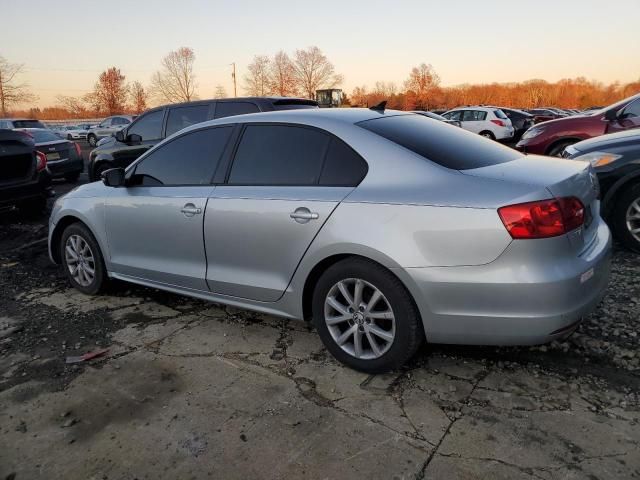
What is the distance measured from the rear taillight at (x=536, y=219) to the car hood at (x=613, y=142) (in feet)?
10.9

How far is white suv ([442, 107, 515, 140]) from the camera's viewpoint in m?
19.5

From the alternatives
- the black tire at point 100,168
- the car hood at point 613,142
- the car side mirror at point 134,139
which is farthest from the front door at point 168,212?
the black tire at point 100,168

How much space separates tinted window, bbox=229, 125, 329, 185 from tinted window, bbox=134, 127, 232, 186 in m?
0.23

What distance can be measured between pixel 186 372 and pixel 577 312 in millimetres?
2272

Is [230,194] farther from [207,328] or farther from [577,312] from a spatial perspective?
[577,312]

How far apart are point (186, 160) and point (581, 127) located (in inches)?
275

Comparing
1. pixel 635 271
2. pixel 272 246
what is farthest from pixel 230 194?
pixel 635 271

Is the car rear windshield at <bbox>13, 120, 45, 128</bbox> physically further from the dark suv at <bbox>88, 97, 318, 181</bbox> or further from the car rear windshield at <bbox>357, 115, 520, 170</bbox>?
the car rear windshield at <bbox>357, 115, 520, 170</bbox>

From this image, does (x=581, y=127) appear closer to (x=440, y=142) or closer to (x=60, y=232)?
(x=440, y=142)

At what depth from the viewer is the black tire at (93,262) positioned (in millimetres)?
4488

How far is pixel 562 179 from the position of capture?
→ 9.05 ft

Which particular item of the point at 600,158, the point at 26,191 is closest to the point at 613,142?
the point at 600,158

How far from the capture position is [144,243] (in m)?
4.04

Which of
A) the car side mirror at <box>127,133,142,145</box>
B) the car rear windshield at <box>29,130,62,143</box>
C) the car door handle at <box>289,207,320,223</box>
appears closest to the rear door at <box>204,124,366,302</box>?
the car door handle at <box>289,207,320,223</box>
